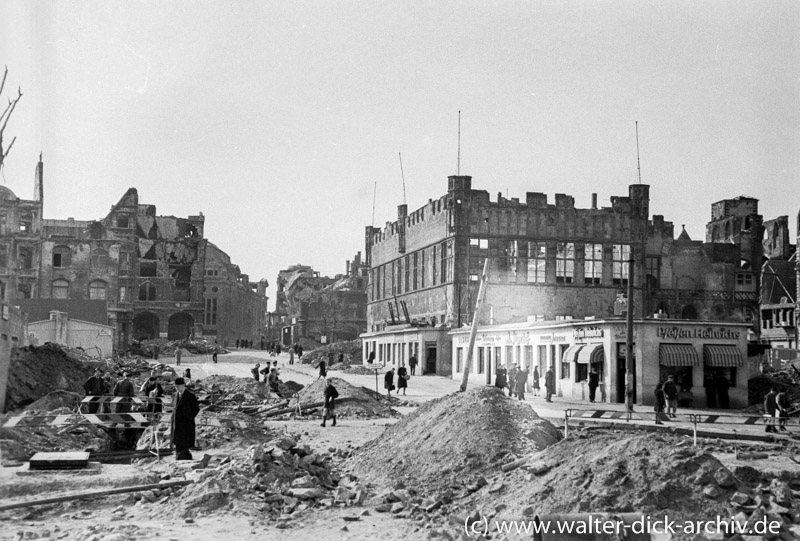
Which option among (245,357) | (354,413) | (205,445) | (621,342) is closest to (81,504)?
(205,445)

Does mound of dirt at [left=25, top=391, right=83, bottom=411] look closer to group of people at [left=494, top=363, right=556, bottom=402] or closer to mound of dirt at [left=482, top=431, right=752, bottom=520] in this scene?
mound of dirt at [left=482, top=431, right=752, bottom=520]

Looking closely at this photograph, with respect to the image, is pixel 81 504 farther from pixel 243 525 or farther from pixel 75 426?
pixel 75 426

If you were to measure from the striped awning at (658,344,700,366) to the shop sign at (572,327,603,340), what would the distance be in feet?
7.93

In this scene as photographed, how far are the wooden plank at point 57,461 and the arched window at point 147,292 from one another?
2982 inches

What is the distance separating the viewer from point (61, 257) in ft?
263

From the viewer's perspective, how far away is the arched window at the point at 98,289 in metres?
81.4

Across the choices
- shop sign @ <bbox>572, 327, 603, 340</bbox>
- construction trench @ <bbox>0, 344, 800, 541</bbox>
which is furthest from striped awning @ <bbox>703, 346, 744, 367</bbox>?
construction trench @ <bbox>0, 344, 800, 541</bbox>

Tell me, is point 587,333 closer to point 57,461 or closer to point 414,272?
point 57,461

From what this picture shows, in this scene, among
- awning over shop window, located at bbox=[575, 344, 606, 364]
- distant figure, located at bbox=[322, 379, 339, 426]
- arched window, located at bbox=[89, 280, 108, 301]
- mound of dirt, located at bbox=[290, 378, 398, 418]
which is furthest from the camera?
arched window, located at bbox=[89, 280, 108, 301]

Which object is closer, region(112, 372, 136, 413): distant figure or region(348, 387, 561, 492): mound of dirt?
region(348, 387, 561, 492): mound of dirt

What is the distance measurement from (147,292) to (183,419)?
74.8 metres

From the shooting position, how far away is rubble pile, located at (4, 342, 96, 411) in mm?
29745

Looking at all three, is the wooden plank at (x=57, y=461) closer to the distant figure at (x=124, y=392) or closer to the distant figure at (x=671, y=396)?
the distant figure at (x=124, y=392)

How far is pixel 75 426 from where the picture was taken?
60.1 feet
